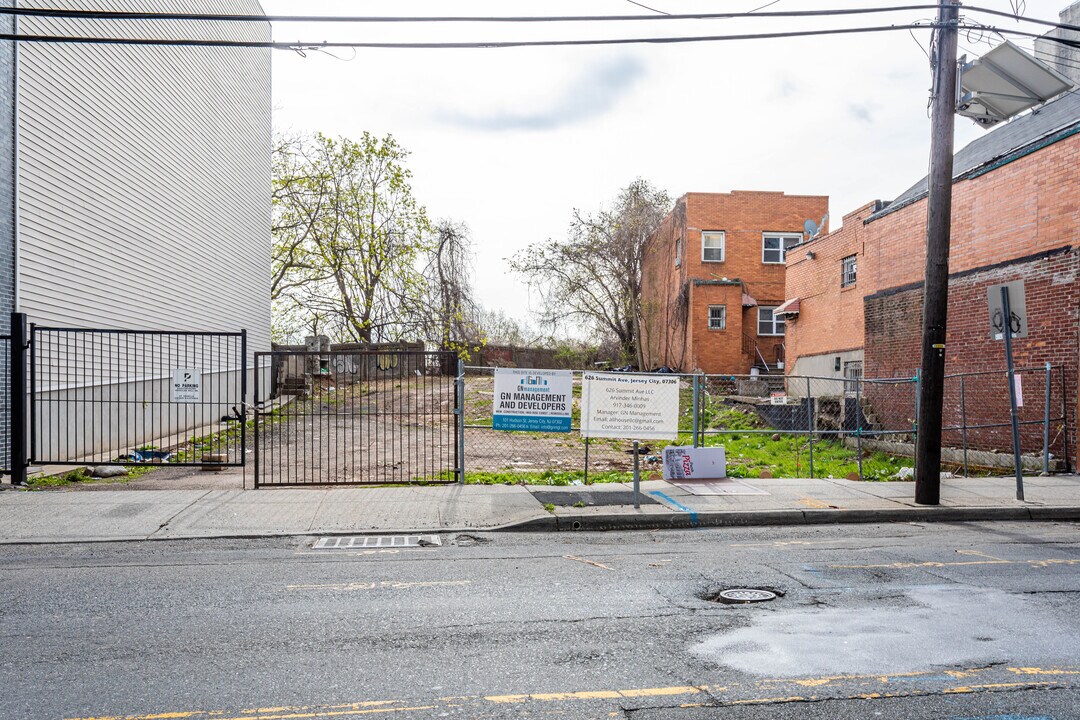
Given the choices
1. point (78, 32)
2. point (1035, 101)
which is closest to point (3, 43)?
point (78, 32)

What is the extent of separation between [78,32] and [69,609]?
506 inches

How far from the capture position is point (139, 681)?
15.0 ft

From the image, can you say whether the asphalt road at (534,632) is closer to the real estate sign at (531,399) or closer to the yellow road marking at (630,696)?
the yellow road marking at (630,696)

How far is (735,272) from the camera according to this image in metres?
36.3

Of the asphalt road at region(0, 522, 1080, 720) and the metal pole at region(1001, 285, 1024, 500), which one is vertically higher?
the metal pole at region(1001, 285, 1024, 500)

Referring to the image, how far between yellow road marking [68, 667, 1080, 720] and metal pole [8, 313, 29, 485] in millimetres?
9171

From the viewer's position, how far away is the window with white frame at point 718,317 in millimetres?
36094

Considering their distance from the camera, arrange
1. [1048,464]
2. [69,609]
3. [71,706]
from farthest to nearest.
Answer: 1. [1048,464]
2. [69,609]
3. [71,706]

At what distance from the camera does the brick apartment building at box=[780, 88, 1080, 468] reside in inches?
567

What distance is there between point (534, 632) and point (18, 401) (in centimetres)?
Answer: 975

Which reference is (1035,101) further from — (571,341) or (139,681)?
(571,341)

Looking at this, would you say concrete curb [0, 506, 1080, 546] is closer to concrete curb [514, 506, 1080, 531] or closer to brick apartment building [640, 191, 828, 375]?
→ concrete curb [514, 506, 1080, 531]

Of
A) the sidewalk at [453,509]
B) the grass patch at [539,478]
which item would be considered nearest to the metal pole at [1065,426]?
the sidewalk at [453,509]

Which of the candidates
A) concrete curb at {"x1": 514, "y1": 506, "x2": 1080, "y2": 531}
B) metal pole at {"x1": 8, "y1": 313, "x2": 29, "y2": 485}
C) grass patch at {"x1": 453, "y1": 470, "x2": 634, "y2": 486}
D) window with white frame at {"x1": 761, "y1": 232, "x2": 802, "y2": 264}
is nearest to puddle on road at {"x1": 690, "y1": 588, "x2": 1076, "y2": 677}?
concrete curb at {"x1": 514, "y1": 506, "x2": 1080, "y2": 531}
